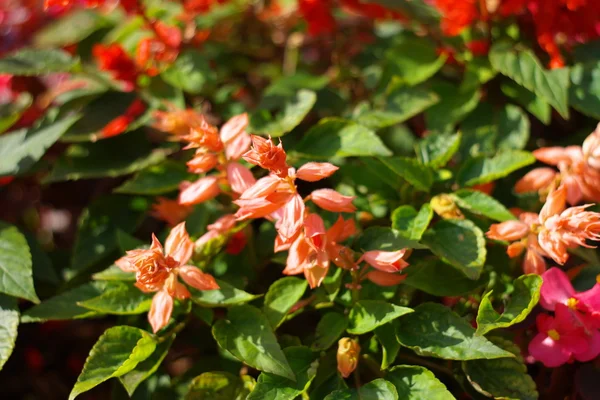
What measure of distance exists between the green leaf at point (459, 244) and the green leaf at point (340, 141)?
6.5 inches

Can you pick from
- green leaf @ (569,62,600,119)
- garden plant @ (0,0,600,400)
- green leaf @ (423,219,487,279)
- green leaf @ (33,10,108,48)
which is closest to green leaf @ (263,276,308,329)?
garden plant @ (0,0,600,400)

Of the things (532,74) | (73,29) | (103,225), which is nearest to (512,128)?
(532,74)

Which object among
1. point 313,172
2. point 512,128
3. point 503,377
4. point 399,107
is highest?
point 313,172

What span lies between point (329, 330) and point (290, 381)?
0.11 m

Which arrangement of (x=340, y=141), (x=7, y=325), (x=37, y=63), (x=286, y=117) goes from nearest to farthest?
(x=7, y=325), (x=340, y=141), (x=286, y=117), (x=37, y=63)

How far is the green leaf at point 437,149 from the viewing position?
1132 millimetres

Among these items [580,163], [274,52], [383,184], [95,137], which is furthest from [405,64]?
[95,137]

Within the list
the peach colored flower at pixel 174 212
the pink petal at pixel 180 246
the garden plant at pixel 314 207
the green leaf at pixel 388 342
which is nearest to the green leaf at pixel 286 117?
the garden plant at pixel 314 207

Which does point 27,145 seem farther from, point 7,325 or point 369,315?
point 369,315

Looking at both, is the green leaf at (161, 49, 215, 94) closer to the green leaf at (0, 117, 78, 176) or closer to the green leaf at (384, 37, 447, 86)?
the green leaf at (0, 117, 78, 176)

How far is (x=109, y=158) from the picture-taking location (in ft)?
4.48

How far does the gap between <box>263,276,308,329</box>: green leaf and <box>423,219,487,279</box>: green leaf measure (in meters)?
0.23

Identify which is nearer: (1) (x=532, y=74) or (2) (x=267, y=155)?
(2) (x=267, y=155)

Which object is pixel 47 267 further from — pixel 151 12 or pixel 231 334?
pixel 151 12
